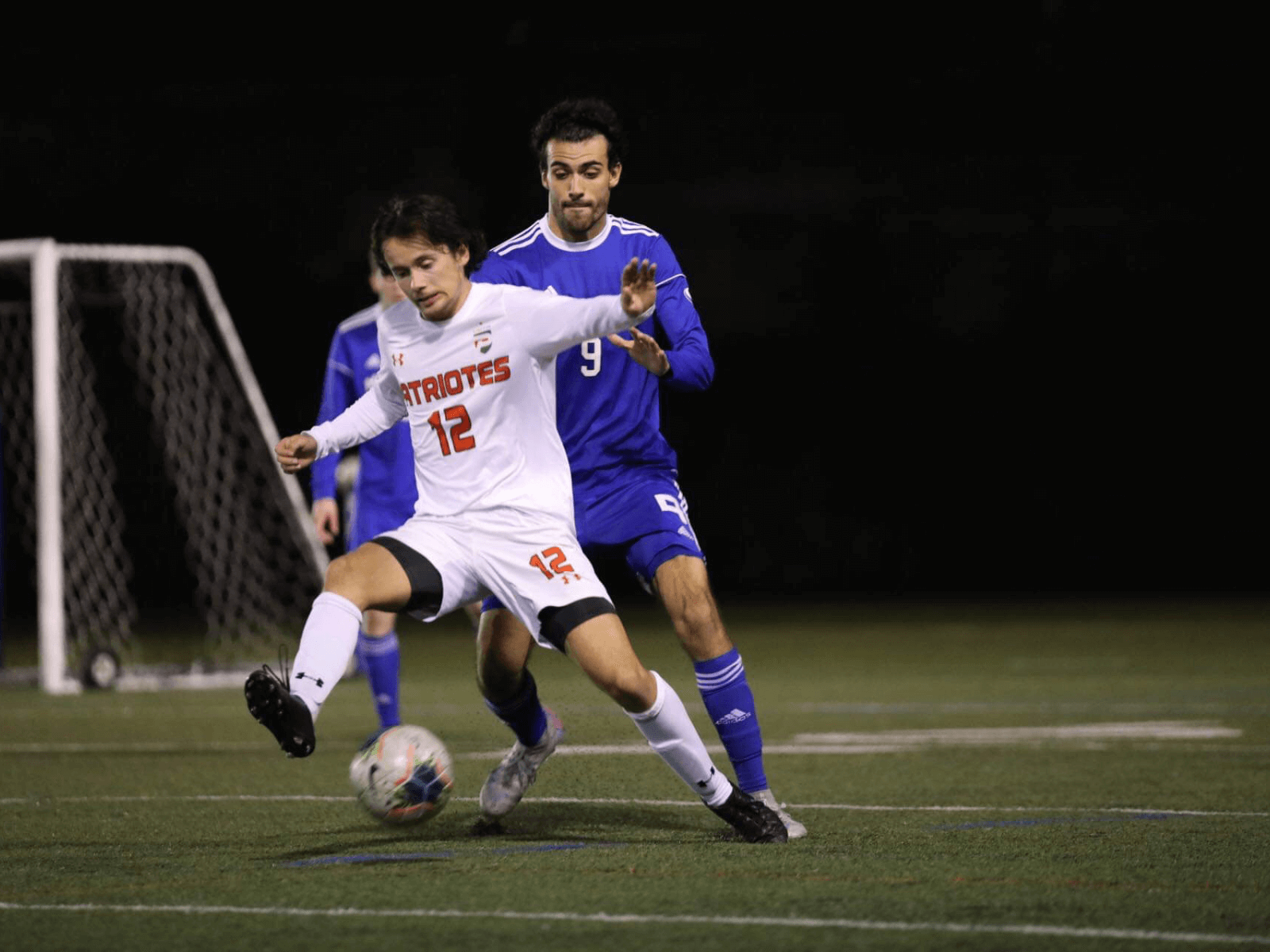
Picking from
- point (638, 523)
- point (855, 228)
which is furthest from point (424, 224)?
point (855, 228)

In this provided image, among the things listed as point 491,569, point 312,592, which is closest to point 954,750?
point 491,569

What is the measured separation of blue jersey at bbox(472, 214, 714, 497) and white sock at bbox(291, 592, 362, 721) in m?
1.01

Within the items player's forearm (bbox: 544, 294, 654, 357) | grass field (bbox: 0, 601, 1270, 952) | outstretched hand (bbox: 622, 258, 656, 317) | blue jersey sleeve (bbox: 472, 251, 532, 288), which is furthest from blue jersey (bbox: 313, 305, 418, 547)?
outstretched hand (bbox: 622, 258, 656, 317)

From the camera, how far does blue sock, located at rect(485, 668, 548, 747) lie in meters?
5.59

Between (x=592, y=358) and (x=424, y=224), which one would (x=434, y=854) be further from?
(x=424, y=224)

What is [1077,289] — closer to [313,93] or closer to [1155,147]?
[1155,147]

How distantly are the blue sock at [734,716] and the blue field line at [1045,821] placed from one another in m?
0.53

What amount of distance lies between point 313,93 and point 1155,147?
8.75m

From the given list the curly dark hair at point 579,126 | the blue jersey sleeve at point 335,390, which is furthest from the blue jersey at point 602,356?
the blue jersey sleeve at point 335,390

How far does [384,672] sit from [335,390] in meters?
1.22

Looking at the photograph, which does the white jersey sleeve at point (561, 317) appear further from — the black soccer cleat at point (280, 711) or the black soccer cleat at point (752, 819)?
the black soccer cleat at point (752, 819)

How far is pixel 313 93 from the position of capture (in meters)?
20.0

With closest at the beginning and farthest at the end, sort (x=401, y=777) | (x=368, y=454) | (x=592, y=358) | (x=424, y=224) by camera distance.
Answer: (x=401, y=777) < (x=424, y=224) < (x=592, y=358) < (x=368, y=454)

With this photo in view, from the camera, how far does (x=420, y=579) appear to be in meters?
4.82
